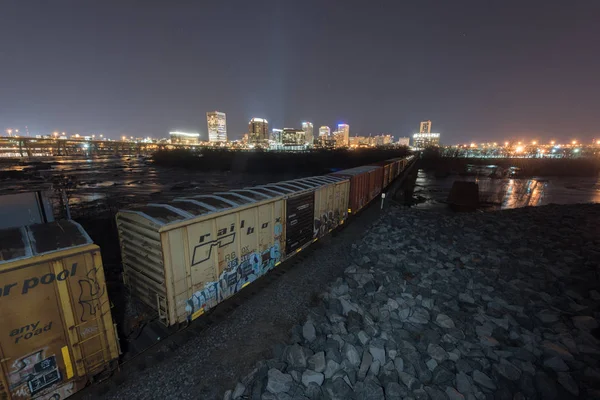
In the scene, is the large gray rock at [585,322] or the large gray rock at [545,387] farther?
the large gray rock at [585,322]

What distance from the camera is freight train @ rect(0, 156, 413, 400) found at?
4.28m

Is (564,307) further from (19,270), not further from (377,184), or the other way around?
(377,184)

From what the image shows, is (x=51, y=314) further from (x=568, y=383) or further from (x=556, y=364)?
(x=556, y=364)

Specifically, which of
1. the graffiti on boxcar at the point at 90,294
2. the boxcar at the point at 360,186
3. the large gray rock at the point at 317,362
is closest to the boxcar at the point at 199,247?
the graffiti on boxcar at the point at 90,294

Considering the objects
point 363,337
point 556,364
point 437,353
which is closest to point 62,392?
point 363,337

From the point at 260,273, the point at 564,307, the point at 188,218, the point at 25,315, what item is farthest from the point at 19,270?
the point at 564,307

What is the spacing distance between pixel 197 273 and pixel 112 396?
10.1 ft

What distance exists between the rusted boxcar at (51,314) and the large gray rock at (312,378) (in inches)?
174

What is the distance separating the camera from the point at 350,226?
16984 millimetres

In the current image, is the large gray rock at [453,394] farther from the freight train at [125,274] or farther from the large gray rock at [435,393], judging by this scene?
the freight train at [125,274]

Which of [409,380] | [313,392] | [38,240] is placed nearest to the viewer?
[38,240]

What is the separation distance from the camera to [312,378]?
A: 522cm

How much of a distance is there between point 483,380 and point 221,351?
6.36 meters

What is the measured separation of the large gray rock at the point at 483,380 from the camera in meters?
4.97
